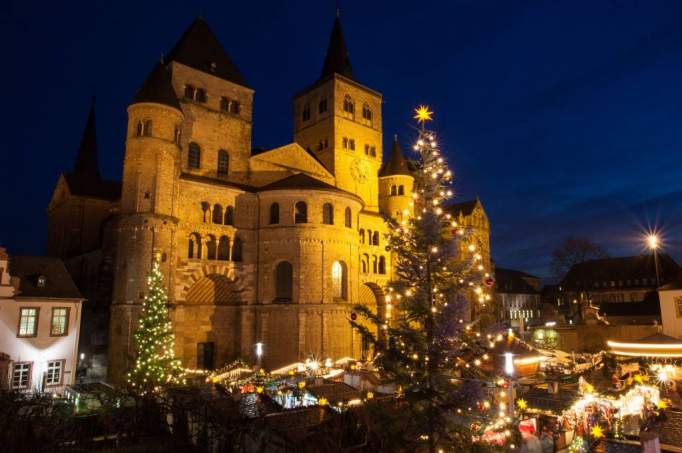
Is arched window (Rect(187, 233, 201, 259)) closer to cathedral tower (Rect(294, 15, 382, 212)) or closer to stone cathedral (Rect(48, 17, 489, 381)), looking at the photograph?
stone cathedral (Rect(48, 17, 489, 381))

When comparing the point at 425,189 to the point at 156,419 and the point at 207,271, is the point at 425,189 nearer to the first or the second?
the point at 156,419

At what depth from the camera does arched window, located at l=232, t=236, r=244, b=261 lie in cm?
3222

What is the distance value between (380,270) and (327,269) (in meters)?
10.2

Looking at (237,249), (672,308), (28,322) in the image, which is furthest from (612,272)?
(28,322)

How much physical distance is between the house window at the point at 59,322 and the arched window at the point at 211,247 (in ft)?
29.6

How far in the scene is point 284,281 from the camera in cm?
3262

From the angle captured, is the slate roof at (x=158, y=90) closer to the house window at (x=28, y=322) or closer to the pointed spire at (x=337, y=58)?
the house window at (x=28, y=322)

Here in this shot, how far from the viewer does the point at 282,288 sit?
32.5m

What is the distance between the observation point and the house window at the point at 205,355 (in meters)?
30.9

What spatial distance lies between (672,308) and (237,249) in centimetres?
2815

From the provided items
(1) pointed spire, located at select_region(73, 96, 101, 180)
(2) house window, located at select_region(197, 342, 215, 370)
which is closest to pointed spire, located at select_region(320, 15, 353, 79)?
(1) pointed spire, located at select_region(73, 96, 101, 180)

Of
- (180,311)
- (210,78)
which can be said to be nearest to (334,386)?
(180,311)

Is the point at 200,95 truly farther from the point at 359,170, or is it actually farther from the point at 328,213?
the point at 359,170

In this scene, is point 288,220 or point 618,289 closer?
point 288,220
